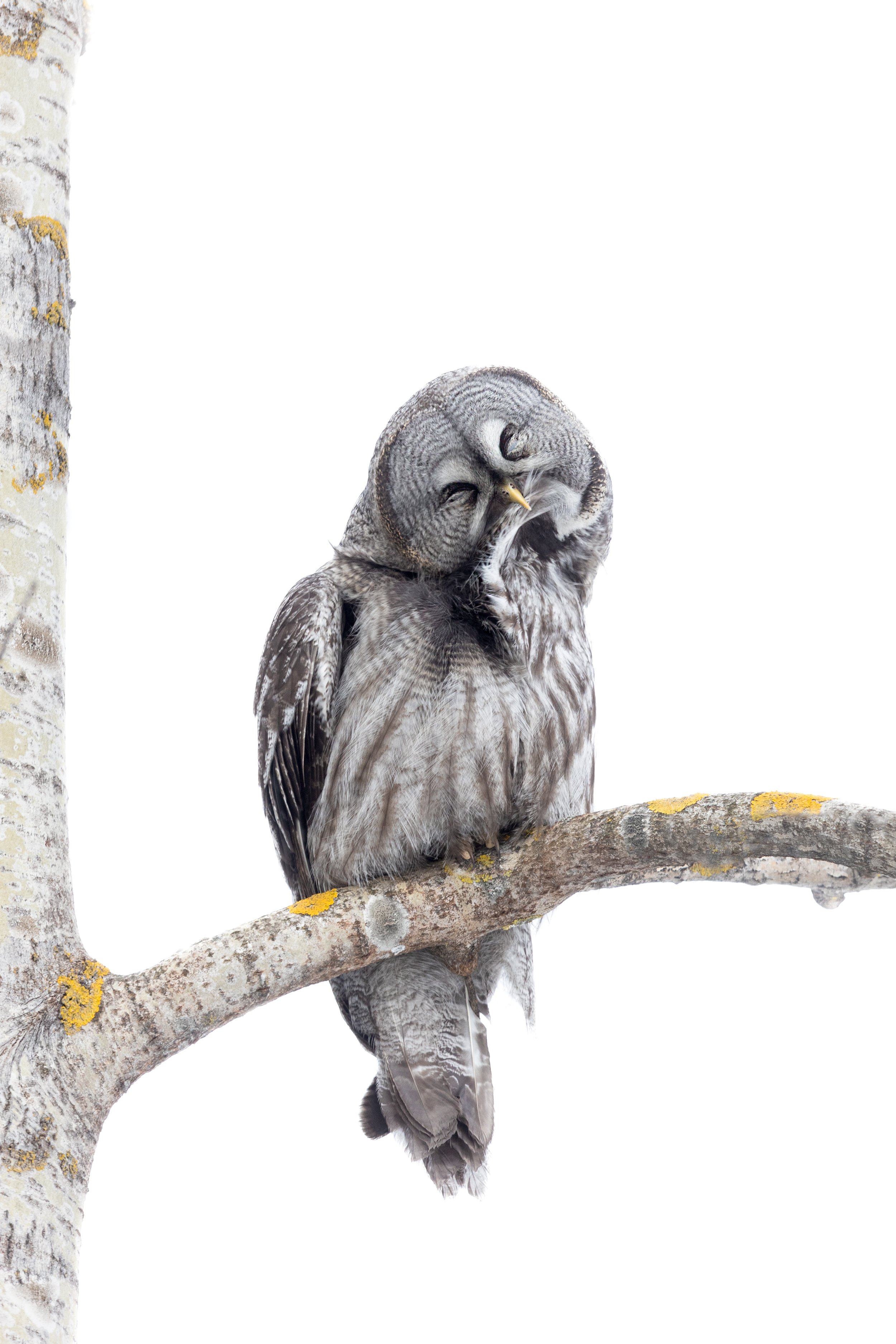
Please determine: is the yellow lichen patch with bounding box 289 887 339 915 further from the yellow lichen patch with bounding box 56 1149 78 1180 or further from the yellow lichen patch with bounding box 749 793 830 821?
the yellow lichen patch with bounding box 749 793 830 821

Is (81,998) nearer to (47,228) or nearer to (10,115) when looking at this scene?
(47,228)

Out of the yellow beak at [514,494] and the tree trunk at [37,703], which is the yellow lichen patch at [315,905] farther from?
the yellow beak at [514,494]

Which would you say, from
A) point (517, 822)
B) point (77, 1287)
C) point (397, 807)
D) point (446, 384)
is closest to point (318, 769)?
point (397, 807)

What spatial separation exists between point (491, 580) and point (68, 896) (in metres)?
1.10

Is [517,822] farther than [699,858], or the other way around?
[517,822]

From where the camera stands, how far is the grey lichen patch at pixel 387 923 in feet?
8.13

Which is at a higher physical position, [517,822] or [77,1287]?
[517,822]

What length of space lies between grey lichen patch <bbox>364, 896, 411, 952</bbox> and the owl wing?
0.47 metres

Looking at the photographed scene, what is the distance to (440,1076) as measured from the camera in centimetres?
301

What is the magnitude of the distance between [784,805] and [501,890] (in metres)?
0.68

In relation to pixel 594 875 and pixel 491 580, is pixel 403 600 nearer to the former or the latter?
pixel 491 580

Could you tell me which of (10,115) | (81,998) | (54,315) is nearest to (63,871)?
(81,998)

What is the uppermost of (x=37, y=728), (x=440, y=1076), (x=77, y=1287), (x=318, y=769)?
(x=318, y=769)

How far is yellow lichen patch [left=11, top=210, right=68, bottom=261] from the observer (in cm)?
252
